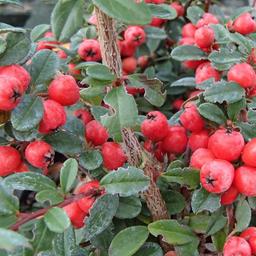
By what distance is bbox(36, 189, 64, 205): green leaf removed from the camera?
0.72m

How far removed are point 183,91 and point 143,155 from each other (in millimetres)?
531

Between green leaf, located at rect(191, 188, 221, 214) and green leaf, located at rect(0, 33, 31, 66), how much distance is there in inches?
13.2

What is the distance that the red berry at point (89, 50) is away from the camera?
1132 millimetres

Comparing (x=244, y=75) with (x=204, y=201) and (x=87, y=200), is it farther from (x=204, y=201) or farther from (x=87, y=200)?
(x=87, y=200)

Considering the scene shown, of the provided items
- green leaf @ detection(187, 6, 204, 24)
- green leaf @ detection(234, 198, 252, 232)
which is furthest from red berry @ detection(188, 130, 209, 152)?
green leaf @ detection(187, 6, 204, 24)

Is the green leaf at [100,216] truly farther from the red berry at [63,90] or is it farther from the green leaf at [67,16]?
the green leaf at [67,16]

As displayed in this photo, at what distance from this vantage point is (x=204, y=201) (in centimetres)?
83

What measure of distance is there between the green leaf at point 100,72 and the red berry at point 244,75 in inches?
A: 8.3

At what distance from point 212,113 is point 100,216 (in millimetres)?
236

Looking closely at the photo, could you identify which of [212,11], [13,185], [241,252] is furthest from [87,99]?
[212,11]

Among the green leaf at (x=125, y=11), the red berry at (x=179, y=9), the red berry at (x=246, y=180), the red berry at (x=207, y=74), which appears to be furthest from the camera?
the red berry at (x=179, y=9)

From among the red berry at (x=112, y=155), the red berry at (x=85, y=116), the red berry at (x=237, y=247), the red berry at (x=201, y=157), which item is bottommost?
the red berry at (x=237, y=247)

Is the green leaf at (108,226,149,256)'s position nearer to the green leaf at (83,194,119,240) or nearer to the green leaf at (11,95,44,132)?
the green leaf at (83,194,119,240)

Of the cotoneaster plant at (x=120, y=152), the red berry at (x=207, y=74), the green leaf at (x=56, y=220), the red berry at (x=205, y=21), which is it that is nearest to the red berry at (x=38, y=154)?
the cotoneaster plant at (x=120, y=152)
